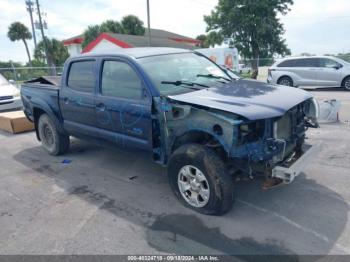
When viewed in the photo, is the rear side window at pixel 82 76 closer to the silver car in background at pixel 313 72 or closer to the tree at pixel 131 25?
the silver car in background at pixel 313 72

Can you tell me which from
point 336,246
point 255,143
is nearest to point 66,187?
point 255,143

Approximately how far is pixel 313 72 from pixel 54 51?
35775 mm

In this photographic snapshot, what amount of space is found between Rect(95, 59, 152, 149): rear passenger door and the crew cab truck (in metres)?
0.01

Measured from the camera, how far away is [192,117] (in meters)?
3.37

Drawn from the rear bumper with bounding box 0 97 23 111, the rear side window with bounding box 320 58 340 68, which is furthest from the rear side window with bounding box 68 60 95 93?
the rear side window with bounding box 320 58 340 68

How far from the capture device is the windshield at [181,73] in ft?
12.5

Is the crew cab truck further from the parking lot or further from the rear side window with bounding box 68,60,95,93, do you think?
the parking lot

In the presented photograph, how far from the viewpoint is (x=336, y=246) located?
111 inches

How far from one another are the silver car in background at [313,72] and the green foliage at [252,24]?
2169 centimetres

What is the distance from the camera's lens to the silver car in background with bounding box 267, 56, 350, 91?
43.3ft

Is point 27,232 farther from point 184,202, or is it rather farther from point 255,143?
point 255,143

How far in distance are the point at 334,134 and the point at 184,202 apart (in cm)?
411

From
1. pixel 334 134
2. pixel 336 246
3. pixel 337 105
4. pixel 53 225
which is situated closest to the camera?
pixel 336 246

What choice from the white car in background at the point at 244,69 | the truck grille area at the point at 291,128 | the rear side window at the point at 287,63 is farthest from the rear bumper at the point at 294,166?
the white car in background at the point at 244,69
